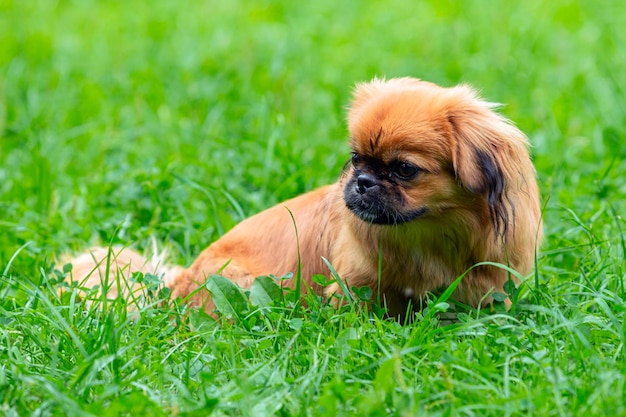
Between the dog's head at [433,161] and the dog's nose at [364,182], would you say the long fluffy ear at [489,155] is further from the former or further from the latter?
the dog's nose at [364,182]

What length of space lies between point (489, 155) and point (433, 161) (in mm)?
212

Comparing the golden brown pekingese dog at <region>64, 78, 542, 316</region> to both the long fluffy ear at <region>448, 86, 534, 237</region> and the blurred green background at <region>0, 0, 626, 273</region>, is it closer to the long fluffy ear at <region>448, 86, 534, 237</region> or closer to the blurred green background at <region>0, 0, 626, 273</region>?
the long fluffy ear at <region>448, 86, 534, 237</region>

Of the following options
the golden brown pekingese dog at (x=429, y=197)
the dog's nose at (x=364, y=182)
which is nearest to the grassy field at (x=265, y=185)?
the golden brown pekingese dog at (x=429, y=197)

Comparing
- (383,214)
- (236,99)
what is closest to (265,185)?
(236,99)

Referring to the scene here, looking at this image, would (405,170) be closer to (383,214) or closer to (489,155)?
(383,214)

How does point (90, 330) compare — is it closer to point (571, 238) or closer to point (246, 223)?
point (246, 223)

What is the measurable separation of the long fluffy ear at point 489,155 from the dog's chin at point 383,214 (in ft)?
0.72

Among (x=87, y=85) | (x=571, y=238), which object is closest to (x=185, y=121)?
(x=87, y=85)

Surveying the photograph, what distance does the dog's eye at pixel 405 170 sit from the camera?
11.2 ft

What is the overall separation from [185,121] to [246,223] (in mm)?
2019

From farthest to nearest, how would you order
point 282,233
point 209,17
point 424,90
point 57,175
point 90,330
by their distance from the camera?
point 209,17, point 57,175, point 282,233, point 424,90, point 90,330

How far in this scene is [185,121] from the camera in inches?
244

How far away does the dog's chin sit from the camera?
135 inches

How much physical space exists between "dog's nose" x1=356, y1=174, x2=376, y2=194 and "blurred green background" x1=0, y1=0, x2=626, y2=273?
3.06 feet
